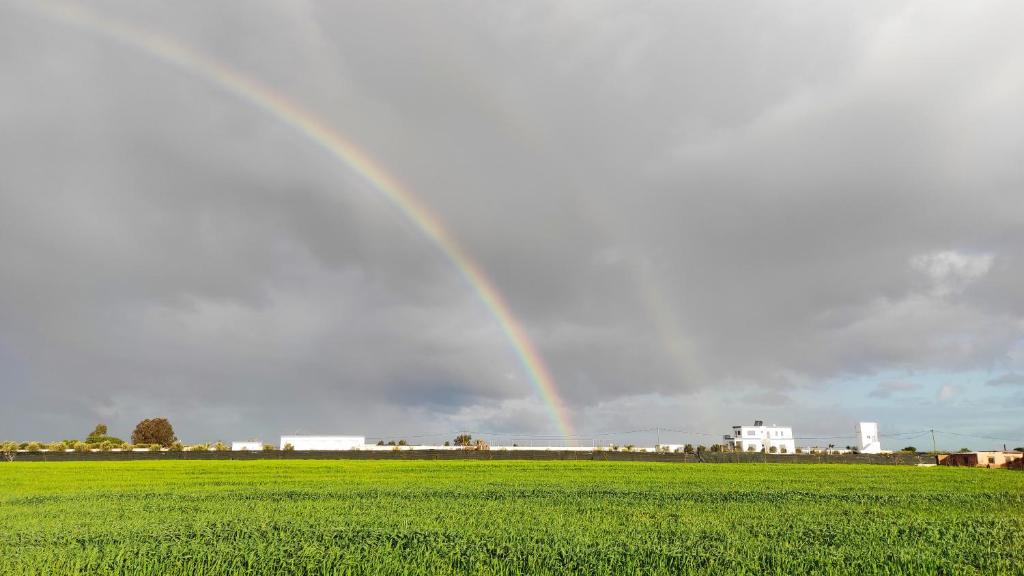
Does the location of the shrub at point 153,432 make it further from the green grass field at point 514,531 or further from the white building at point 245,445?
the green grass field at point 514,531

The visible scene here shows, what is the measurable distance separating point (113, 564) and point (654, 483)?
31.5m

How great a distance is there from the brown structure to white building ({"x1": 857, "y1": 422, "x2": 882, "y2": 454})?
50.5m

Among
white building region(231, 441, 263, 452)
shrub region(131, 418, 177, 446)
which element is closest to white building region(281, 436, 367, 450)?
white building region(231, 441, 263, 452)

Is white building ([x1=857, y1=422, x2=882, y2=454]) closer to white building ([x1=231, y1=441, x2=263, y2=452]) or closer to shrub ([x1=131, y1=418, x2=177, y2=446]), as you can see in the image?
white building ([x1=231, y1=441, x2=263, y2=452])

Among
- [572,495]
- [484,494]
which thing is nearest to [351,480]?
[484,494]

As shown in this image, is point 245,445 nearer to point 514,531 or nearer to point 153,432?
point 153,432

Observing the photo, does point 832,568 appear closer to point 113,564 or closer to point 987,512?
point 113,564

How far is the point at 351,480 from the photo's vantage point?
140 ft

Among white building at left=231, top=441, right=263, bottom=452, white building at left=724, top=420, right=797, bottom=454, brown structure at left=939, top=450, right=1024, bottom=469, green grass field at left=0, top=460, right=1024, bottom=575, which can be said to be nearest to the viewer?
green grass field at left=0, top=460, right=1024, bottom=575

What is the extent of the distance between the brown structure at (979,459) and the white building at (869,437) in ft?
166

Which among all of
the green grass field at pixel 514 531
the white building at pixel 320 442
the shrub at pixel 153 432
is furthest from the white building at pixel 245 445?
the green grass field at pixel 514 531

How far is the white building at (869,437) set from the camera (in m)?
135

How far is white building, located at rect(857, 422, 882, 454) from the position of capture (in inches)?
5315

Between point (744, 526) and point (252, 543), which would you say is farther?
point (744, 526)
